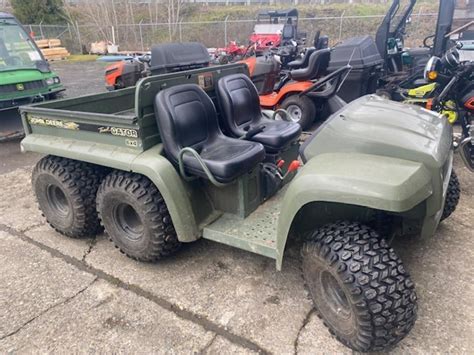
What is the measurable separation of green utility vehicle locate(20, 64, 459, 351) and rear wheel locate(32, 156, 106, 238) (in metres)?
0.01

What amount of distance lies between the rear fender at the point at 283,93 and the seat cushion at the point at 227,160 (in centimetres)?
319

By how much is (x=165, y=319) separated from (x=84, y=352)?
1.52 ft

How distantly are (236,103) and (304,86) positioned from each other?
2.72m

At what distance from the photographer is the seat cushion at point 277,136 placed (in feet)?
10.2

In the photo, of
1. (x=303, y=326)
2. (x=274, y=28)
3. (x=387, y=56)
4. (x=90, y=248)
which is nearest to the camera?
(x=303, y=326)

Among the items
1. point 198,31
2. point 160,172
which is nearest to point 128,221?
point 160,172

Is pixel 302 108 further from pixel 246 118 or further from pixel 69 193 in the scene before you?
pixel 69 193

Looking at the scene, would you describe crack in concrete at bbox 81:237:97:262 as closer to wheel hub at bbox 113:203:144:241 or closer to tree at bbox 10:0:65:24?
wheel hub at bbox 113:203:144:241

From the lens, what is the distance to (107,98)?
3.61m

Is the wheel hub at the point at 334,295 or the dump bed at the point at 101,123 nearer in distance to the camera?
the wheel hub at the point at 334,295

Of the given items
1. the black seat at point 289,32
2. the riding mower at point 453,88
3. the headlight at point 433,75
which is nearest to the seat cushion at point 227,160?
the riding mower at point 453,88

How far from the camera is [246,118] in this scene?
352 centimetres

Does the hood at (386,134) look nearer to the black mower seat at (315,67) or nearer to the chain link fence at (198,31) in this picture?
the black mower seat at (315,67)

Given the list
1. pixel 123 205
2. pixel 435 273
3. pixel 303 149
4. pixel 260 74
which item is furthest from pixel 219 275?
pixel 260 74
